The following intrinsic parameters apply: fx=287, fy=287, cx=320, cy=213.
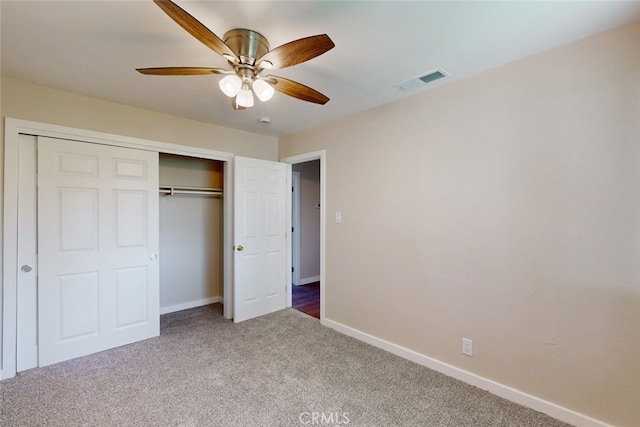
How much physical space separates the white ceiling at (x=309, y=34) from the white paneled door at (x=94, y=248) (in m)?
0.70

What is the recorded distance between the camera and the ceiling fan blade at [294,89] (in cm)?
175

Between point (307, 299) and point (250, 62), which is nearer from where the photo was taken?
point (250, 62)

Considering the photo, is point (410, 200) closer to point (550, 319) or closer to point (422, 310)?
point (422, 310)

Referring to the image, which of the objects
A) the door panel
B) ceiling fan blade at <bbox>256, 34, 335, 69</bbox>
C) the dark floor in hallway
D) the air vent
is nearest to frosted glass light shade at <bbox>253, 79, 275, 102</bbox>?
ceiling fan blade at <bbox>256, 34, 335, 69</bbox>

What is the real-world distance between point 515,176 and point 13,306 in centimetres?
412

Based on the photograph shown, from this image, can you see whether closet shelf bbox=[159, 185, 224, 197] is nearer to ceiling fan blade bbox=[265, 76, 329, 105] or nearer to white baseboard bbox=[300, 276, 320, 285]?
white baseboard bbox=[300, 276, 320, 285]

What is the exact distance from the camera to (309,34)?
1.76 m

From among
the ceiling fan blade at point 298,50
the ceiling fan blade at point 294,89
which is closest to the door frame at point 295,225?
the ceiling fan blade at point 294,89

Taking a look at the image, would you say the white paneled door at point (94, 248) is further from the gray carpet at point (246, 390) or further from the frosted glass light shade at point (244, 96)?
the frosted glass light shade at point (244, 96)

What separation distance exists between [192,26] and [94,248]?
250cm

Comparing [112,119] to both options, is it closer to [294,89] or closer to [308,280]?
[294,89]

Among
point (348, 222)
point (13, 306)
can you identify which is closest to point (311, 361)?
point (348, 222)

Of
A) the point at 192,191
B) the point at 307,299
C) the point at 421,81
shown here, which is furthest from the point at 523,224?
the point at 192,191

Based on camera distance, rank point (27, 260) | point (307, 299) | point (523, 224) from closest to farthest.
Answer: point (523, 224) < point (27, 260) < point (307, 299)
